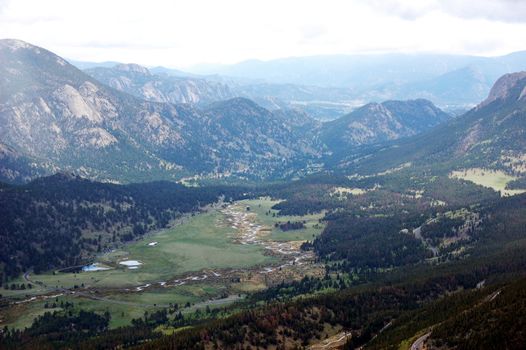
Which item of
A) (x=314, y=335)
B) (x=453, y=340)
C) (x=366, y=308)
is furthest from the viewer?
(x=366, y=308)

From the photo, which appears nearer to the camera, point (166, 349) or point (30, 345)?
point (166, 349)

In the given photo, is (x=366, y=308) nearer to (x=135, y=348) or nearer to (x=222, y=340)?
(x=222, y=340)

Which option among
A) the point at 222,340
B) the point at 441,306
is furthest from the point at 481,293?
the point at 222,340

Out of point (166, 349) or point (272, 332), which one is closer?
point (166, 349)

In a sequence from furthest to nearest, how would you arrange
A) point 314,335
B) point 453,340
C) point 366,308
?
point 366,308, point 314,335, point 453,340

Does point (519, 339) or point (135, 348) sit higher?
point (519, 339)

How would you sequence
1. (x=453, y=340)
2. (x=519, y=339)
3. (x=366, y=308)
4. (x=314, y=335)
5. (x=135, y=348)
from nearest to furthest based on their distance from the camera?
(x=519, y=339), (x=453, y=340), (x=135, y=348), (x=314, y=335), (x=366, y=308)

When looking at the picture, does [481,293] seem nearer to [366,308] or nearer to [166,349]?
[366,308]

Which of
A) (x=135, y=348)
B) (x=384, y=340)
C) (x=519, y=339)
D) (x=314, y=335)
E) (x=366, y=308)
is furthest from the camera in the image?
(x=366, y=308)

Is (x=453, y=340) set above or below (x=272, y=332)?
above

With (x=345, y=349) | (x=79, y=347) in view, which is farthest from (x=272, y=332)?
(x=79, y=347)
